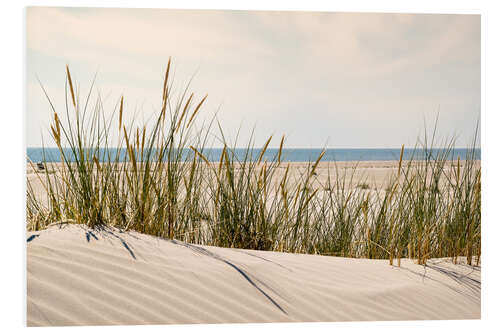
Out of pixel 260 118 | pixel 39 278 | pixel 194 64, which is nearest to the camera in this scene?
pixel 39 278

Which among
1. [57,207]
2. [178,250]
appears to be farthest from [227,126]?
[57,207]

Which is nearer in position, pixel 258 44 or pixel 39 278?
pixel 39 278

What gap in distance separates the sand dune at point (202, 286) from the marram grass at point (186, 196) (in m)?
0.19

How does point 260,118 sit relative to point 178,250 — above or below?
above

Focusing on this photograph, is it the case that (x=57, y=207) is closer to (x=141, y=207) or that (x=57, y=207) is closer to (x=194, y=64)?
(x=141, y=207)

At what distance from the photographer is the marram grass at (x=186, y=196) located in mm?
1911

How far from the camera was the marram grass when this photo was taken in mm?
1911

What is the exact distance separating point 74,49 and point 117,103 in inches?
15.3

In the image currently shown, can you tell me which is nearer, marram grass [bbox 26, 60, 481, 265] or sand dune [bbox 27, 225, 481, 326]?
sand dune [bbox 27, 225, 481, 326]

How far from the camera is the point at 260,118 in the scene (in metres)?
2.43

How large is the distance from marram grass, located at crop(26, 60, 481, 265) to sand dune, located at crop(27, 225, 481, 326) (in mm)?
191

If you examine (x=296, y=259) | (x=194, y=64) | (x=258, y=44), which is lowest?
(x=296, y=259)

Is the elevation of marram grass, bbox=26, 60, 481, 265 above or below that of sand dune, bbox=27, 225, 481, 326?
above

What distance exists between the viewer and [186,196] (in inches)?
86.4
